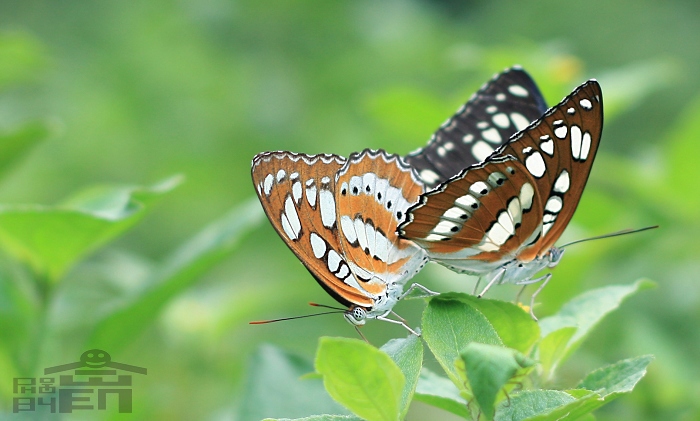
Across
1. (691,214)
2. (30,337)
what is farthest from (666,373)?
(30,337)

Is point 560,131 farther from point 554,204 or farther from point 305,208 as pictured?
point 305,208

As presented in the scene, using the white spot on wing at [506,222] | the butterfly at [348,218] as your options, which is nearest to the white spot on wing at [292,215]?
the butterfly at [348,218]

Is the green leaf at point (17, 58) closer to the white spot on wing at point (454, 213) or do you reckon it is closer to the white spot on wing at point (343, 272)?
the white spot on wing at point (343, 272)

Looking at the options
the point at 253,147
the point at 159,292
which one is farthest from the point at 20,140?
the point at 253,147

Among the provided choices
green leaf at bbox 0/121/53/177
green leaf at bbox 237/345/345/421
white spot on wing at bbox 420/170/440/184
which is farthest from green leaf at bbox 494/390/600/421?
green leaf at bbox 0/121/53/177

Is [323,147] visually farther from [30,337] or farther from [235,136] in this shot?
[30,337]

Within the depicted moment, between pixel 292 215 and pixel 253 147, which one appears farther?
pixel 253 147

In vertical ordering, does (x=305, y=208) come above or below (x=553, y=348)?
above
